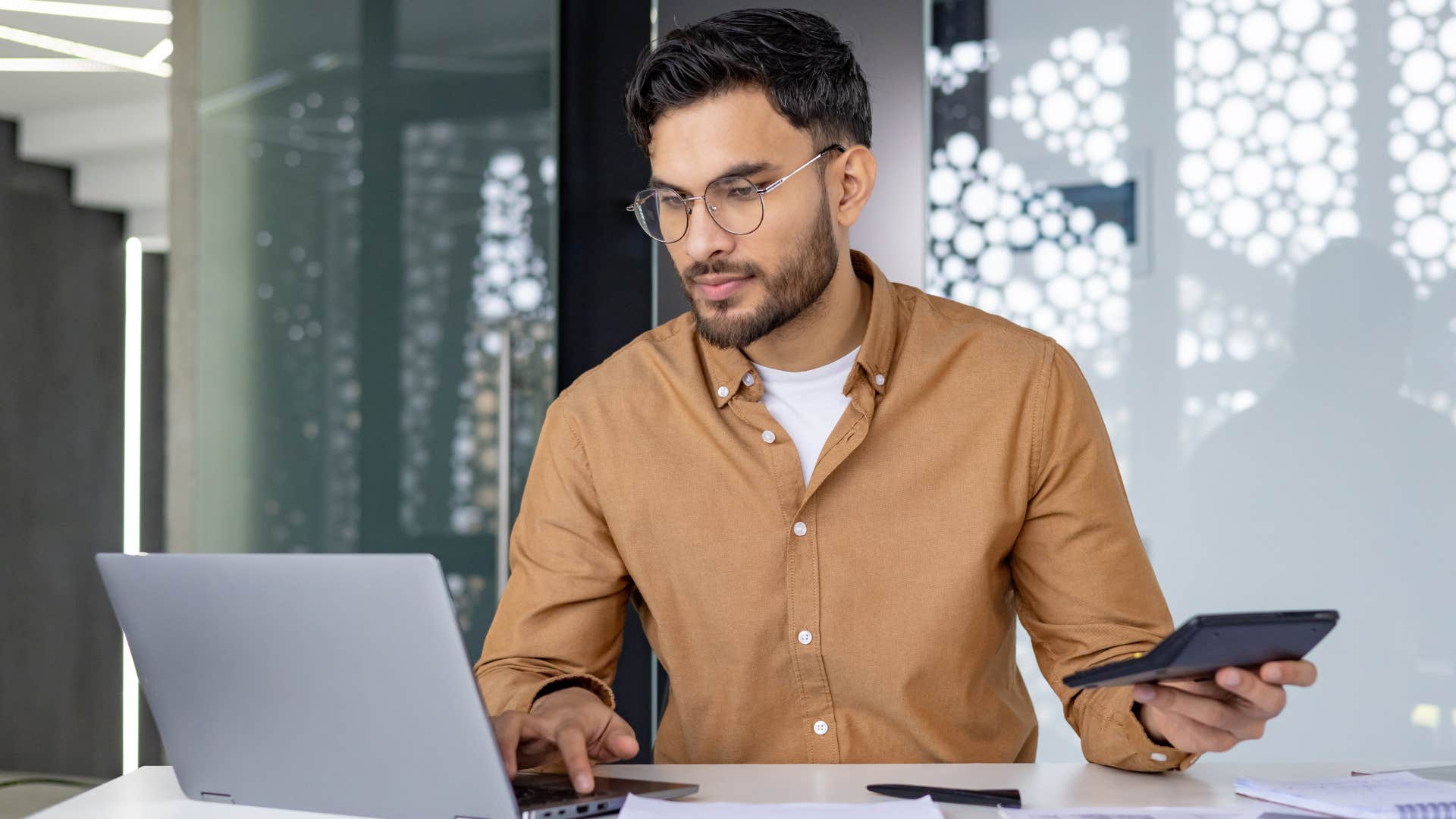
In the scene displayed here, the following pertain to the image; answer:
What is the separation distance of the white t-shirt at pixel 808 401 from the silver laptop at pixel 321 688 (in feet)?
1.98

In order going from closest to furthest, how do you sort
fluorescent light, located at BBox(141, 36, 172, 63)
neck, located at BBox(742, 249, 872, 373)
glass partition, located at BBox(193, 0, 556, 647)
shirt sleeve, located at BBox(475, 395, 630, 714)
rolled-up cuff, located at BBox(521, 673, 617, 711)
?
1. rolled-up cuff, located at BBox(521, 673, 617, 711)
2. shirt sleeve, located at BBox(475, 395, 630, 714)
3. neck, located at BBox(742, 249, 872, 373)
4. glass partition, located at BBox(193, 0, 556, 647)
5. fluorescent light, located at BBox(141, 36, 172, 63)

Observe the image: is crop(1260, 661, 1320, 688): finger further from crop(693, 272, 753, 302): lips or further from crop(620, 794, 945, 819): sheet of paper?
crop(693, 272, 753, 302): lips

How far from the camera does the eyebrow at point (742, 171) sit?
1.68 m

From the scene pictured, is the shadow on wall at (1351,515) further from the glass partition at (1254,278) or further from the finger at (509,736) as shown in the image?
the finger at (509,736)

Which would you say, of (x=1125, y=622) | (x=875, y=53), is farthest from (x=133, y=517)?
(x=1125, y=622)

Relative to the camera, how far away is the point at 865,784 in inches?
49.1

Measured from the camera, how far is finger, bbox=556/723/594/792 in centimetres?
119

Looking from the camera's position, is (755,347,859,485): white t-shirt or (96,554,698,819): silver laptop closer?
(96,554,698,819): silver laptop

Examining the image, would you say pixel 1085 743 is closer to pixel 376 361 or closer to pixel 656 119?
pixel 656 119

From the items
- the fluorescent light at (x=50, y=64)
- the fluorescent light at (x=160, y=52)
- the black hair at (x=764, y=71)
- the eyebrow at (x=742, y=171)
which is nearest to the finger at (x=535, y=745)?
the eyebrow at (x=742, y=171)

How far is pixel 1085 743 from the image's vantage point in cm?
142

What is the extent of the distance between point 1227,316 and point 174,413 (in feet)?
7.35

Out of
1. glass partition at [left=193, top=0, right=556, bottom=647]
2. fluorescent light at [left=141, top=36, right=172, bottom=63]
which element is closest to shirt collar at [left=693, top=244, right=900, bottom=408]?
glass partition at [left=193, top=0, right=556, bottom=647]

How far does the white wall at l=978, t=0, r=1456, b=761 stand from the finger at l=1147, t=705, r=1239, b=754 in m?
1.74
